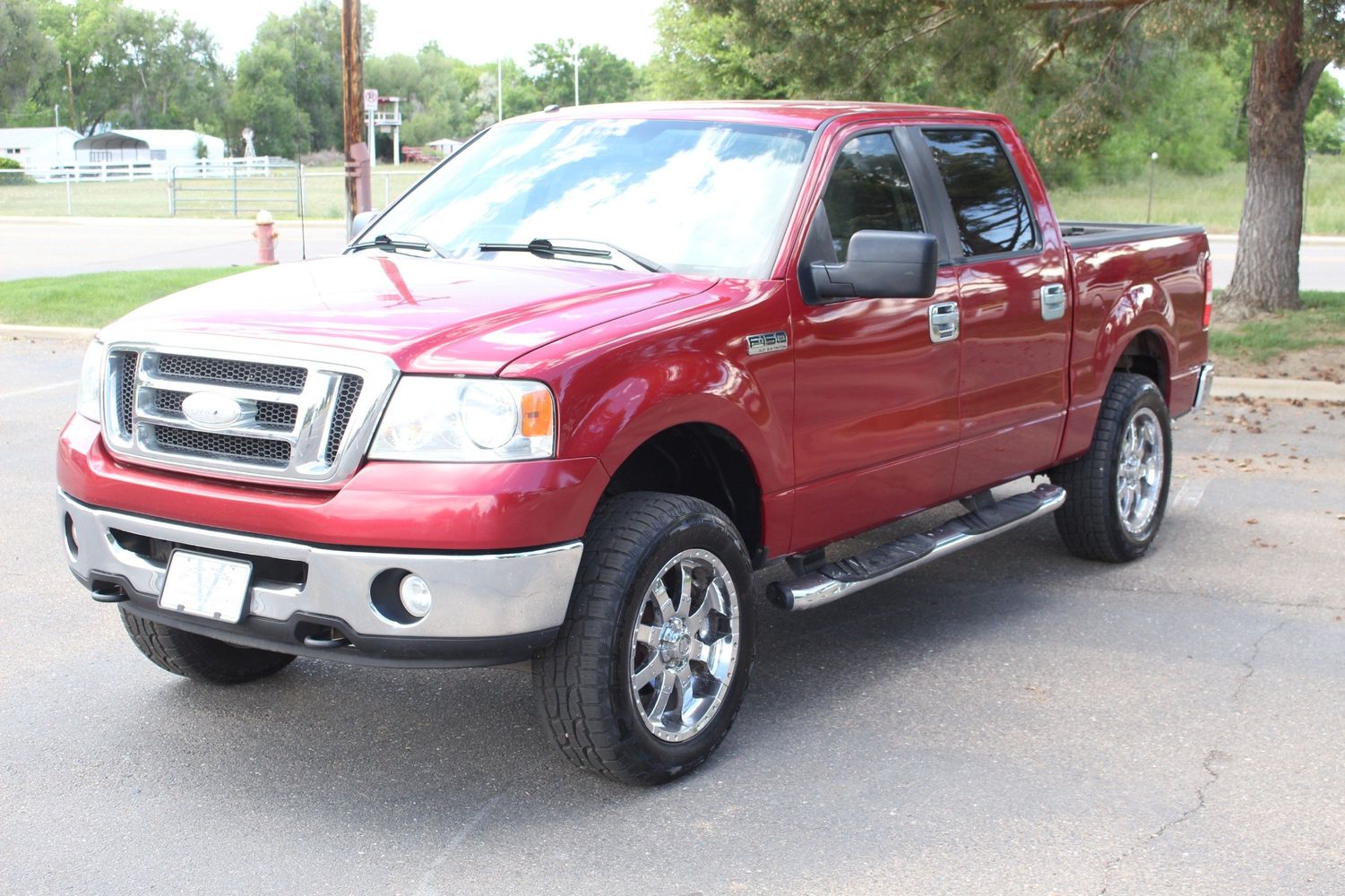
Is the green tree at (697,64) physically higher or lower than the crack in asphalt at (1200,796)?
higher

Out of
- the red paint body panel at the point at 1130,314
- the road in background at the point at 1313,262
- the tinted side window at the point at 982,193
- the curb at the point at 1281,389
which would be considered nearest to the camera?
the tinted side window at the point at 982,193

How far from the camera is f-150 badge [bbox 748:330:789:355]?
4512 millimetres

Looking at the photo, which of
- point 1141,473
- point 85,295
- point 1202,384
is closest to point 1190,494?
point 1202,384

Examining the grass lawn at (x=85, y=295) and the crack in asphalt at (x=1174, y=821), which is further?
the grass lawn at (x=85, y=295)

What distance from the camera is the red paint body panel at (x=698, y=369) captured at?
383 cm

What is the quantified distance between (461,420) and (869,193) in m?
2.08

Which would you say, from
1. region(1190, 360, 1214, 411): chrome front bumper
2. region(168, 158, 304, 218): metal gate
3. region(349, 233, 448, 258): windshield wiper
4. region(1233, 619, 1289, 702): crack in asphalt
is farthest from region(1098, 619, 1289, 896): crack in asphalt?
region(168, 158, 304, 218): metal gate

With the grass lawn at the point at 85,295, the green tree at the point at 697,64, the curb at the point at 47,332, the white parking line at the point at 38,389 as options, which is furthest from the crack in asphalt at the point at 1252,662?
the green tree at the point at 697,64

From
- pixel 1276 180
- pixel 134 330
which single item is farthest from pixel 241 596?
pixel 1276 180

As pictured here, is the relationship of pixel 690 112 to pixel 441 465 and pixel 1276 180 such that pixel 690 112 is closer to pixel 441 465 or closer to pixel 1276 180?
pixel 441 465

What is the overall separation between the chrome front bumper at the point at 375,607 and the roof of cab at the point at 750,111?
2026mm

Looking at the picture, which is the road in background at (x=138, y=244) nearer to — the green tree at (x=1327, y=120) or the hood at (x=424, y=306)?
the hood at (x=424, y=306)

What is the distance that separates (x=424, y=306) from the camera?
4.24 m

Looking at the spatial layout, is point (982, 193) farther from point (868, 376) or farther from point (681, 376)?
point (681, 376)
